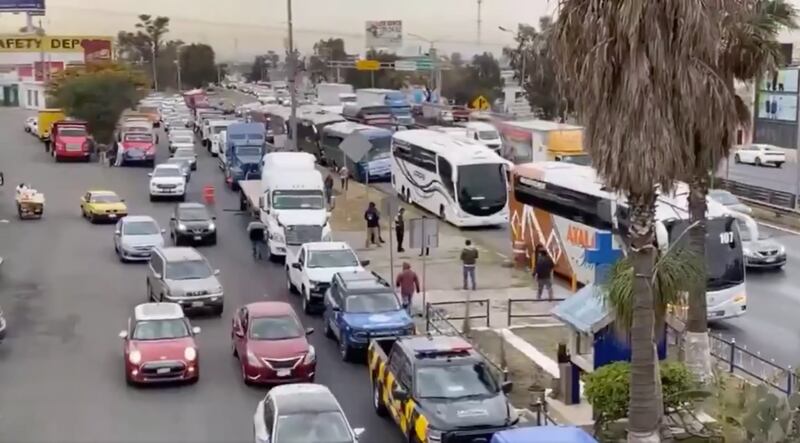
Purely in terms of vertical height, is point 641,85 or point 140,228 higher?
point 641,85

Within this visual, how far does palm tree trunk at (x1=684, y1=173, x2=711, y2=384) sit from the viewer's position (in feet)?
66.0

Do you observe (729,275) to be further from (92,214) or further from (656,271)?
(92,214)

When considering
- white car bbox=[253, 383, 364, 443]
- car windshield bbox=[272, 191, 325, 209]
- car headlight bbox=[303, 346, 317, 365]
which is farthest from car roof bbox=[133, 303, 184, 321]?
car windshield bbox=[272, 191, 325, 209]

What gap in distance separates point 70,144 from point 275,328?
4842 centimetres

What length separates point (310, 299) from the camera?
1113 inches

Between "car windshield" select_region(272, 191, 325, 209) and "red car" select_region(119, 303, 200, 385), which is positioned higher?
"car windshield" select_region(272, 191, 325, 209)

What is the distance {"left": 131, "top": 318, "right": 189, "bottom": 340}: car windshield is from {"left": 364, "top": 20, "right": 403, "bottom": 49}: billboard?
102385 mm

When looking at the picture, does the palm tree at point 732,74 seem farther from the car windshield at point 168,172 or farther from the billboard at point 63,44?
the billboard at point 63,44

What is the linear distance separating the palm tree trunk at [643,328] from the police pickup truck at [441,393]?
265 centimetres

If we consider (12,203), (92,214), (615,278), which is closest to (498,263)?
(92,214)

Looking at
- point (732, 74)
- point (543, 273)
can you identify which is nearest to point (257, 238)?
point (543, 273)

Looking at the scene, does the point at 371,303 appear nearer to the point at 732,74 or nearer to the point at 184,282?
the point at 184,282

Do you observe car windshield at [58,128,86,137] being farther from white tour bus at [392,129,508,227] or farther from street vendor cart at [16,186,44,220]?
white tour bus at [392,129,508,227]

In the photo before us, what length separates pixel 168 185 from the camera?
49.4 metres
